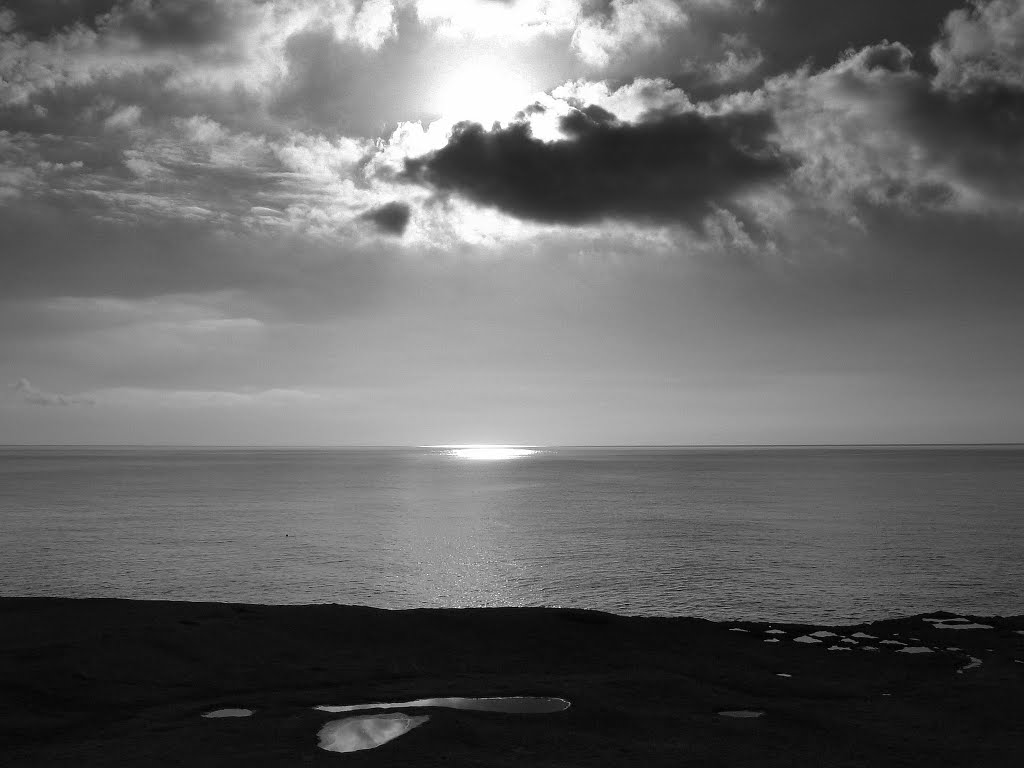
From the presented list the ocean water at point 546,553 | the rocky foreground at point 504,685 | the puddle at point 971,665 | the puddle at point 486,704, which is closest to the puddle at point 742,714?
the rocky foreground at point 504,685

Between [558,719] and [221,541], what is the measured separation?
59245 millimetres

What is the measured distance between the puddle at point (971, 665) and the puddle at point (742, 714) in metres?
9.74

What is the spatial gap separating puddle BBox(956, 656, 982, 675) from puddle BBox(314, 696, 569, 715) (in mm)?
14437

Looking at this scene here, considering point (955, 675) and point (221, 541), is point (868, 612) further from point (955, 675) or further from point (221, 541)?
point (221, 541)

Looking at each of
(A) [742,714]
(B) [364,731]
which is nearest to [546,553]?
(A) [742,714]

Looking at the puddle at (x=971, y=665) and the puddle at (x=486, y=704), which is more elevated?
the puddle at (x=486, y=704)

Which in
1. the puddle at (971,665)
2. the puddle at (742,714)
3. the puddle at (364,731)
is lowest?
the puddle at (971,665)

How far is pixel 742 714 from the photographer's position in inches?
765

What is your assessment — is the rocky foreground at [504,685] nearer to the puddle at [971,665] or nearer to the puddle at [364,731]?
the puddle at [971,665]

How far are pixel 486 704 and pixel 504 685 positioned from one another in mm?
1651

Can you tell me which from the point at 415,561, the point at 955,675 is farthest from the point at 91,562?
the point at 955,675

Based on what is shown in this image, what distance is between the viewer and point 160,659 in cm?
2317

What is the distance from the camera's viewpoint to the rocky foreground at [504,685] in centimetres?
1633

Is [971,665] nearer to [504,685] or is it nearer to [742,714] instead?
[742,714]
